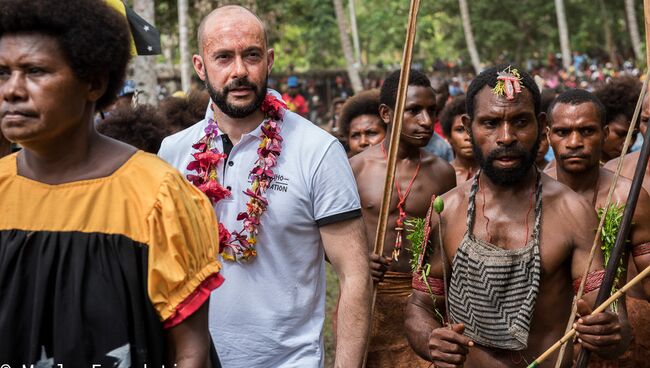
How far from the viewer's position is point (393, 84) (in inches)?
344

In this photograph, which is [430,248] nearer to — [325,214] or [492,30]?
[325,214]

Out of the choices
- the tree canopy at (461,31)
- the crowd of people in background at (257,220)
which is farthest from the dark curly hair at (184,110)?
the tree canopy at (461,31)

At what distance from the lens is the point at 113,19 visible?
11.3 ft

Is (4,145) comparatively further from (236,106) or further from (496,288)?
(496,288)

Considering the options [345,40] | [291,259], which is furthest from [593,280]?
[345,40]

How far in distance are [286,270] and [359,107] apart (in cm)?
533

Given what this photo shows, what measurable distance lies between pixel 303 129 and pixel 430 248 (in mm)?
930

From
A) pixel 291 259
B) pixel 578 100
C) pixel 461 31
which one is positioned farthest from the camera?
pixel 461 31

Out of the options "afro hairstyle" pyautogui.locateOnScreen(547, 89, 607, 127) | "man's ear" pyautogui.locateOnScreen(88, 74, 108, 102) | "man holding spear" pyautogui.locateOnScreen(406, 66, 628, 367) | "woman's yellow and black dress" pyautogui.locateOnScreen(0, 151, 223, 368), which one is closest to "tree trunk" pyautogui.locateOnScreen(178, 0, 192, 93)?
"afro hairstyle" pyautogui.locateOnScreen(547, 89, 607, 127)

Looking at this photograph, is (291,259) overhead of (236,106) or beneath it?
beneath

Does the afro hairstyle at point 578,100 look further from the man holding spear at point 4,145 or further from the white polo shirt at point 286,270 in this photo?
the man holding spear at point 4,145

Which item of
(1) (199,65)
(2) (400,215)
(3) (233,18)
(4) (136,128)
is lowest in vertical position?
(2) (400,215)

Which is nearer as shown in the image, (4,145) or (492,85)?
(4,145)

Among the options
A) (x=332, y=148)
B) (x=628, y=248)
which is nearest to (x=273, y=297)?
(x=332, y=148)
